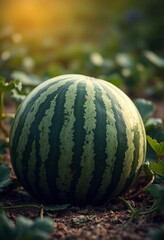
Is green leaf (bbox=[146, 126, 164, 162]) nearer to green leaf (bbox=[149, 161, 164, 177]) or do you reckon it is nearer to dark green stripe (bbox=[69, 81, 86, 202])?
green leaf (bbox=[149, 161, 164, 177])

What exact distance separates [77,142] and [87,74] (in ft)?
11.9

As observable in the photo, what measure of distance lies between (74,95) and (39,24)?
7.86 meters

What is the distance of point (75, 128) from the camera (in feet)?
9.00

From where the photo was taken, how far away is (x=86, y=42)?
372 inches

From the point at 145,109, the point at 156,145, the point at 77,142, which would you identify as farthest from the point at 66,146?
the point at 145,109

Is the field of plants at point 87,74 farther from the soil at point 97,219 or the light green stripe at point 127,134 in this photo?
the light green stripe at point 127,134

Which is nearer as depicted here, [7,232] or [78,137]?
[7,232]

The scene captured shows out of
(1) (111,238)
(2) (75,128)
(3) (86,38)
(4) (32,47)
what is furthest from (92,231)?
(3) (86,38)

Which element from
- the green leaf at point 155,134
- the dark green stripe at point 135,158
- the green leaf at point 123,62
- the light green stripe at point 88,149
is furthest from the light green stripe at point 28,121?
the green leaf at point 123,62

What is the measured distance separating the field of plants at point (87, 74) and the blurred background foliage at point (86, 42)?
0.04 feet

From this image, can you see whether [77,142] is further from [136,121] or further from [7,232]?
[7,232]

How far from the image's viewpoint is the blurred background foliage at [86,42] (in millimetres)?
6023

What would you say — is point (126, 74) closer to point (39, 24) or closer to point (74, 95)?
point (74, 95)

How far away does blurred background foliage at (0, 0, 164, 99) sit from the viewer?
6023 millimetres
